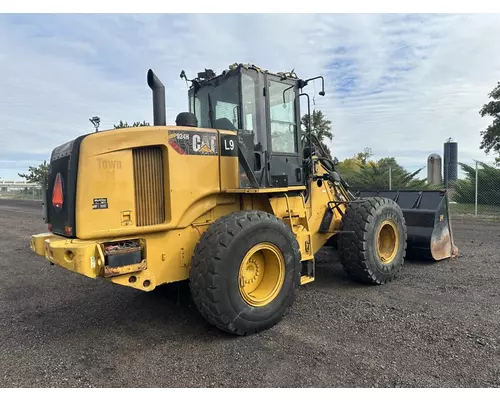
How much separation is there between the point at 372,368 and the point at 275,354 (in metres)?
0.84

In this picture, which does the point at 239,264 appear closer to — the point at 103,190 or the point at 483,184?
the point at 103,190

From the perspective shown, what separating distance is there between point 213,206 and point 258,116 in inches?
50.6

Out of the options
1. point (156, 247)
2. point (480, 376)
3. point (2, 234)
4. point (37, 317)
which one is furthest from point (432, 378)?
point (2, 234)

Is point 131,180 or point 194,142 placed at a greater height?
point 194,142

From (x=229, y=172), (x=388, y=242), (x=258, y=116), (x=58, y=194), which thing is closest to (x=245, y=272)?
(x=229, y=172)

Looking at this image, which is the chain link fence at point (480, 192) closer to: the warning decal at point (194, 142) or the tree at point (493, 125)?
the tree at point (493, 125)

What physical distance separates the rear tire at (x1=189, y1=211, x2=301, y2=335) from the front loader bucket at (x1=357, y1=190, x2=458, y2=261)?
3.55m

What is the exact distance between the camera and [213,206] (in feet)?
15.1

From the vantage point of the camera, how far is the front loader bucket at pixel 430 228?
704cm

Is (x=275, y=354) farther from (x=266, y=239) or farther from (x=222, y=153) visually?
(x=222, y=153)

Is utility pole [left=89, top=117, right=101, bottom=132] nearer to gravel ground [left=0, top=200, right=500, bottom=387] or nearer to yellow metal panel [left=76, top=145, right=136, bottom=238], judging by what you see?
yellow metal panel [left=76, top=145, right=136, bottom=238]

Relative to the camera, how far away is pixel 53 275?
23.2ft

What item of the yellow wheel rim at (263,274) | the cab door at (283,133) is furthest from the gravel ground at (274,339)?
the cab door at (283,133)

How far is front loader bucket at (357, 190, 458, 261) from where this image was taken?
7.04m
